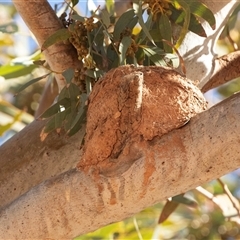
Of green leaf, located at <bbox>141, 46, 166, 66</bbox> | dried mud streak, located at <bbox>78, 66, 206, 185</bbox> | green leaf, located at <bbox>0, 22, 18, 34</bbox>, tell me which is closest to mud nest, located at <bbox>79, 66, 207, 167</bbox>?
dried mud streak, located at <bbox>78, 66, 206, 185</bbox>

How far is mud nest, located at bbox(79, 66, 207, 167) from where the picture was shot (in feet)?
3.71

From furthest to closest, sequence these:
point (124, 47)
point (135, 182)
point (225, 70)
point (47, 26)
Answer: point (225, 70), point (47, 26), point (124, 47), point (135, 182)

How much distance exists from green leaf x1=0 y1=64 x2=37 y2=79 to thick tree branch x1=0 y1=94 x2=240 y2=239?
0.81 metres

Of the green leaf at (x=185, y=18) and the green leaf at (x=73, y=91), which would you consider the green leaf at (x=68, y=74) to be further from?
the green leaf at (x=185, y=18)

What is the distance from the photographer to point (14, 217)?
1.12 meters

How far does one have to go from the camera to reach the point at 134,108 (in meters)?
1.17

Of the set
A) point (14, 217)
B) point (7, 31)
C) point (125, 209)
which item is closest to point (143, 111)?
point (125, 209)

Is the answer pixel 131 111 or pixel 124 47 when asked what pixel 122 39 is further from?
pixel 131 111

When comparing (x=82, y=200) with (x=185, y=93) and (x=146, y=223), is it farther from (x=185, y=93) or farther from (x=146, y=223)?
(x=146, y=223)

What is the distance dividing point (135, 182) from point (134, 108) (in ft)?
0.54

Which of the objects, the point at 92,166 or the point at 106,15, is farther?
the point at 106,15

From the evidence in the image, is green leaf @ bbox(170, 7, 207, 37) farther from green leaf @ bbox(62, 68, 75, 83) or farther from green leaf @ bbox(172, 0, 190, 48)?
green leaf @ bbox(62, 68, 75, 83)

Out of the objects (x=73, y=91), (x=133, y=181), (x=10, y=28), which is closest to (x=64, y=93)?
(x=73, y=91)

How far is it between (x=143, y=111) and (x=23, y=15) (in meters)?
0.40
